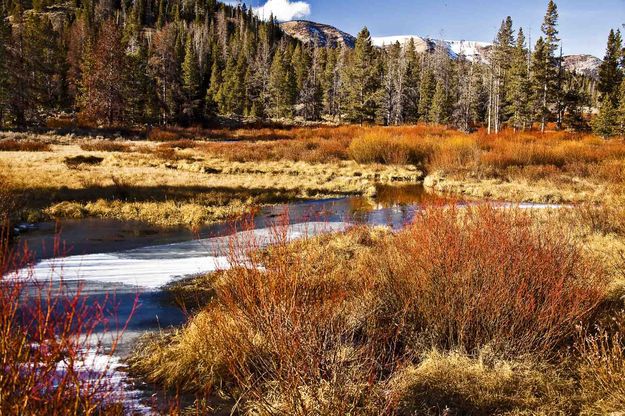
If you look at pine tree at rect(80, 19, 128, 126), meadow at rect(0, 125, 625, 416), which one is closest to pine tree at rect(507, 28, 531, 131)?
pine tree at rect(80, 19, 128, 126)

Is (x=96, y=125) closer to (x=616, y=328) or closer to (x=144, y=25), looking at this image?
(x=616, y=328)

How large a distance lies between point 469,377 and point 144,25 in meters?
101

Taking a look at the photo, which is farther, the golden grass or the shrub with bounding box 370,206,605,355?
the golden grass

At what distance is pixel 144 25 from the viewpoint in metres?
91.2

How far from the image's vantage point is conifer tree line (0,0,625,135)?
37500 millimetres

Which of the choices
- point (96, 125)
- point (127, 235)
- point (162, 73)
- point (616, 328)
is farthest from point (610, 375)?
point (162, 73)

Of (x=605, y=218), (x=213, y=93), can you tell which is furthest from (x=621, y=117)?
(x=213, y=93)

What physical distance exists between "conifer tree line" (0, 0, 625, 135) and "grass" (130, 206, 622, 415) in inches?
1342

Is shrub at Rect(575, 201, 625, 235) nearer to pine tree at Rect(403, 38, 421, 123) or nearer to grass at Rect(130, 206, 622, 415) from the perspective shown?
grass at Rect(130, 206, 622, 415)

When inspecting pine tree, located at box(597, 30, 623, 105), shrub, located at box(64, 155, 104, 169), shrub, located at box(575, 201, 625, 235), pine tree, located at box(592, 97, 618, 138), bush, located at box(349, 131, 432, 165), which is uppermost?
pine tree, located at box(597, 30, 623, 105)

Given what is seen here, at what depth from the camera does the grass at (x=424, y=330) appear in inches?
137

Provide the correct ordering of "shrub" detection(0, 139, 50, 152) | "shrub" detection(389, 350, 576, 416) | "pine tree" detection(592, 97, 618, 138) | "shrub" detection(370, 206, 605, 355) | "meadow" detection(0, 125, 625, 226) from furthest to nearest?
1. "pine tree" detection(592, 97, 618, 138)
2. "shrub" detection(0, 139, 50, 152)
3. "meadow" detection(0, 125, 625, 226)
4. "shrub" detection(370, 206, 605, 355)
5. "shrub" detection(389, 350, 576, 416)

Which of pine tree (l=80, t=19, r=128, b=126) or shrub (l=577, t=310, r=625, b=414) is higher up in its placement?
pine tree (l=80, t=19, r=128, b=126)

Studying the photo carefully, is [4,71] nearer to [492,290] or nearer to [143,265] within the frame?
[143,265]
